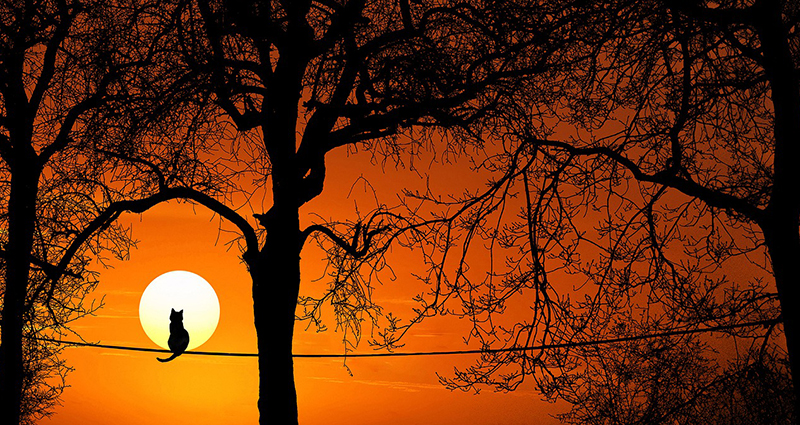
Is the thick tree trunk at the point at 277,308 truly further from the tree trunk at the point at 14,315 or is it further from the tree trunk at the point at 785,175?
the tree trunk at the point at 785,175

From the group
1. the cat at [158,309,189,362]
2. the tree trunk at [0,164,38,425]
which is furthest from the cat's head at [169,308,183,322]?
the tree trunk at [0,164,38,425]

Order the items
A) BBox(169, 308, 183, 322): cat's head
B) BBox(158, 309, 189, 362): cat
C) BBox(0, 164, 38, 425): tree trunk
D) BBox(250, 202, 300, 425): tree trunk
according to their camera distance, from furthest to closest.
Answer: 1. BBox(169, 308, 183, 322): cat's head
2. BBox(158, 309, 189, 362): cat
3. BBox(0, 164, 38, 425): tree trunk
4. BBox(250, 202, 300, 425): tree trunk

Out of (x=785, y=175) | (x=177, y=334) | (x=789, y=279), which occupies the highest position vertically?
(x=177, y=334)

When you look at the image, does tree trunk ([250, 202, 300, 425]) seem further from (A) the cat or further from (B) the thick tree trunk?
(A) the cat

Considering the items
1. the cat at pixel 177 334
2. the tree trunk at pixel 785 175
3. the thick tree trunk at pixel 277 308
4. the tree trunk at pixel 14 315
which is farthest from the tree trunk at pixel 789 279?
the tree trunk at pixel 14 315

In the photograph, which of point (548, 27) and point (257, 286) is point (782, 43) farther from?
point (257, 286)

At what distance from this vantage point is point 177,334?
39.7 ft

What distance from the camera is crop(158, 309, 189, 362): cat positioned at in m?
11.9

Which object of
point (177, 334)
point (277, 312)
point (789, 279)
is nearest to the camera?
point (789, 279)

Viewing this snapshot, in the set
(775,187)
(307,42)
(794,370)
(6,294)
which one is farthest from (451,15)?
(6,294)

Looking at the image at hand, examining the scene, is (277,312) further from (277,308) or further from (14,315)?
(14,315)

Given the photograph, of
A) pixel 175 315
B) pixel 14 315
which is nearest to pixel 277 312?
pixel 175 315

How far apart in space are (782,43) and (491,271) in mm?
3180

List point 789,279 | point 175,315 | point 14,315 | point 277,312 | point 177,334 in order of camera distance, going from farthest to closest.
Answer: point 175,315 → point 177,334 → point 14,315 → point 277,312 → point 789,279
